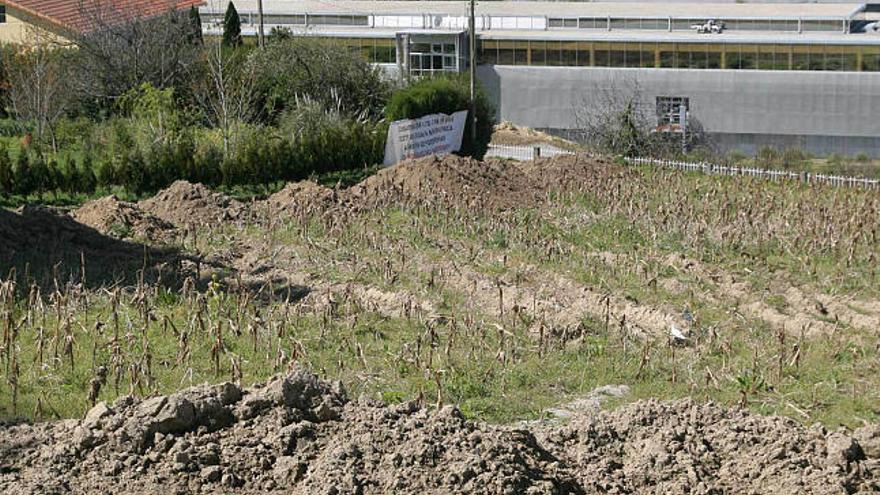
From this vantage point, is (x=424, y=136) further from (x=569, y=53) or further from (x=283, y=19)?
(x=283, y=19)

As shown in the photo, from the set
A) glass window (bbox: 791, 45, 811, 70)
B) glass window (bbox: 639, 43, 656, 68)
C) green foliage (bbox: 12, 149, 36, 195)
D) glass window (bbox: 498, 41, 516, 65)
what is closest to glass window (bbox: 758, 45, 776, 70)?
glass window (bbox: 791, 45, 811, 70)

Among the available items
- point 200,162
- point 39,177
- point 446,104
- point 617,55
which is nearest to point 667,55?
point 617,55

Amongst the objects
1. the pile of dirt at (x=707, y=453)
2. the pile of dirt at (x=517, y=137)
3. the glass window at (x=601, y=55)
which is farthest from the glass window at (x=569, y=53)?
the pile of dirt at (x=707, y=453)

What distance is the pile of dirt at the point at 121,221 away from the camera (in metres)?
22.5

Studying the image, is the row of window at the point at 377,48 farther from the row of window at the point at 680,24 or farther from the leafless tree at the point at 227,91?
the leafless tree at the point at 227,91

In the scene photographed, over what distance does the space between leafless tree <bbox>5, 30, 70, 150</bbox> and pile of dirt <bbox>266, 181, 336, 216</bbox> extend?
10.6 m

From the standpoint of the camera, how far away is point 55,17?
45156mm

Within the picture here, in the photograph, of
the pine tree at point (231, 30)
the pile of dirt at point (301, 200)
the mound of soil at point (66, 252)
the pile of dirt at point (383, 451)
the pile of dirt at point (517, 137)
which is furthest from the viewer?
the pine tree at point (231, 30)

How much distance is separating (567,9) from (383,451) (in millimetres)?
42330

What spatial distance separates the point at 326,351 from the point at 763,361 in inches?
191

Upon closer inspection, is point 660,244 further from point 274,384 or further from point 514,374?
point 274,384

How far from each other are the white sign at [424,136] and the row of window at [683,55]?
8862 mm

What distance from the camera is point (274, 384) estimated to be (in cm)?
1045

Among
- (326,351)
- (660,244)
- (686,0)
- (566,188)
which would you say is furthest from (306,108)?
(686,0)
